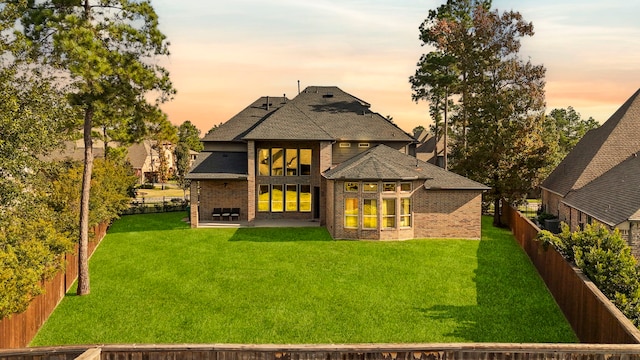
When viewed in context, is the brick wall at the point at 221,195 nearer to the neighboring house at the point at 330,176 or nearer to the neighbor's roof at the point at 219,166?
the neighboring house at the point at 330,176

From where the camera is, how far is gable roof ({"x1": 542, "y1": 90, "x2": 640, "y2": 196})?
26781mm

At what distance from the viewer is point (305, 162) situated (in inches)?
1227

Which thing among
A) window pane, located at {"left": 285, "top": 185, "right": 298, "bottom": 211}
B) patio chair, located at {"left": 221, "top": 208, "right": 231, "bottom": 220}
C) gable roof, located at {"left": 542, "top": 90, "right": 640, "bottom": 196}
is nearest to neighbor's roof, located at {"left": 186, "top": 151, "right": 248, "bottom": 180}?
patio chair, located at {"left": 221, "top": 208, "right": 231, "bottom": 220}

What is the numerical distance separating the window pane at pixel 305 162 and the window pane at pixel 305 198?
1.13 metres

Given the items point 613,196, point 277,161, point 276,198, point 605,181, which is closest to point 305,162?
point 277,161

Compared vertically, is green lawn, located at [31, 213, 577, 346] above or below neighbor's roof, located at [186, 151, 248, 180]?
below

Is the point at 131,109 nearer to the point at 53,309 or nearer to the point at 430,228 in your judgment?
the point at 53,309

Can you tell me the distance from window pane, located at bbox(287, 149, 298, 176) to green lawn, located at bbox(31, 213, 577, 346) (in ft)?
26.2

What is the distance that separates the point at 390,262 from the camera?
19.8 meters

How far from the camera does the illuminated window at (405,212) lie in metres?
24.8

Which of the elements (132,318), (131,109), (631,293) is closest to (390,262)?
(631,293)

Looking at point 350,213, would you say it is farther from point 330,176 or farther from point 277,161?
point 277,161

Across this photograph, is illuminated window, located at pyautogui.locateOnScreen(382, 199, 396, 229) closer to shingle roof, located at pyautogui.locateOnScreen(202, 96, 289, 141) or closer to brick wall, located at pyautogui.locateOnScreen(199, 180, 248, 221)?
brick wall, located at pyautogui.locateOnScreen(199, 180, 248, 221)

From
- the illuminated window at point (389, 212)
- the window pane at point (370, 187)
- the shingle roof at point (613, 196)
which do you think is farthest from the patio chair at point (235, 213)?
the shingle roof at point (613, 196)
